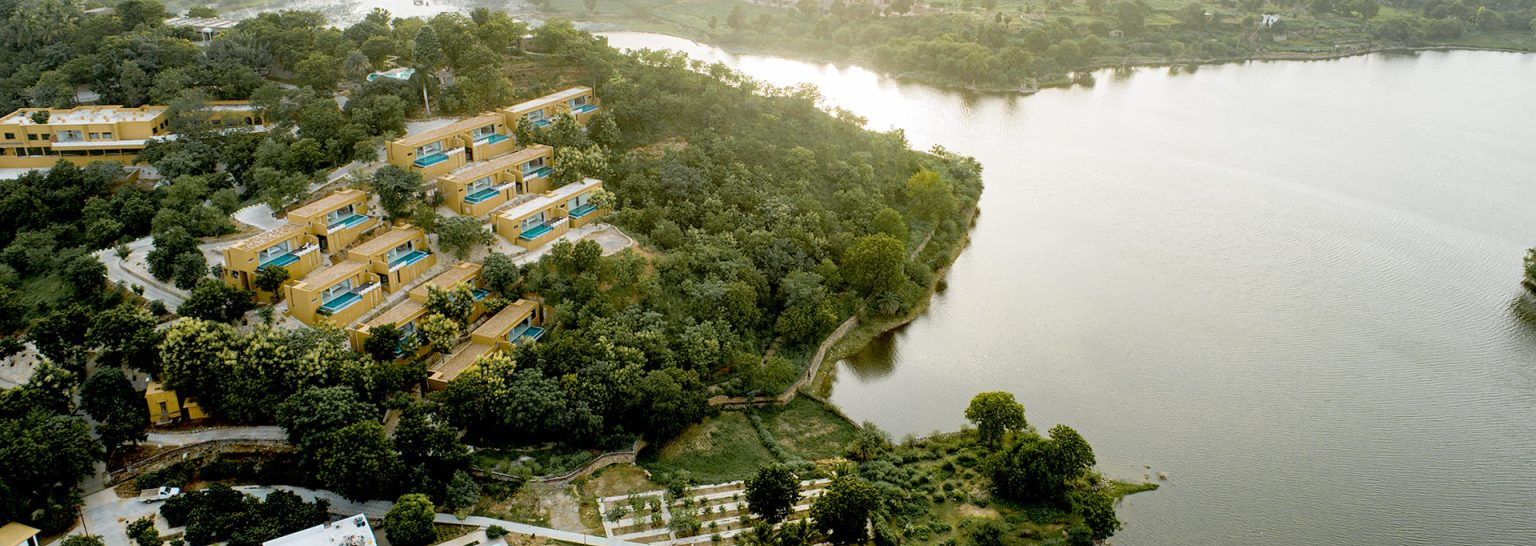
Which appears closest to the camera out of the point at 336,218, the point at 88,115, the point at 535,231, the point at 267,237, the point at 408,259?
the point at 267,237

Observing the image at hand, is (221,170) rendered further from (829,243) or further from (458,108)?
(829,243)

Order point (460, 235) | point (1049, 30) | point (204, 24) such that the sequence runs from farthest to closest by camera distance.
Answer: point (1049, 30) < point (204, 24) < point (460, 235)

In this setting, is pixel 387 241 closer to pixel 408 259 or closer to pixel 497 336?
pixel 408 259

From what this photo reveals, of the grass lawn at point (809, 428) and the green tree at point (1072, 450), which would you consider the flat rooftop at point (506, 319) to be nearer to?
the grass lawn at point (809, 428)

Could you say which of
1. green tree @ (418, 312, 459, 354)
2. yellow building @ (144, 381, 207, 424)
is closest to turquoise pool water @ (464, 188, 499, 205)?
green tree @ (418, 312, 459, 354)

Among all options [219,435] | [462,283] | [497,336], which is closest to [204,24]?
[462,283]

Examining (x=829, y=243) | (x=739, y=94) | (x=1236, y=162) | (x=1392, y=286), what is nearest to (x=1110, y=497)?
(x=829, y=243)

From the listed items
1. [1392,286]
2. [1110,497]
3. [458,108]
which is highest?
[458,108]
